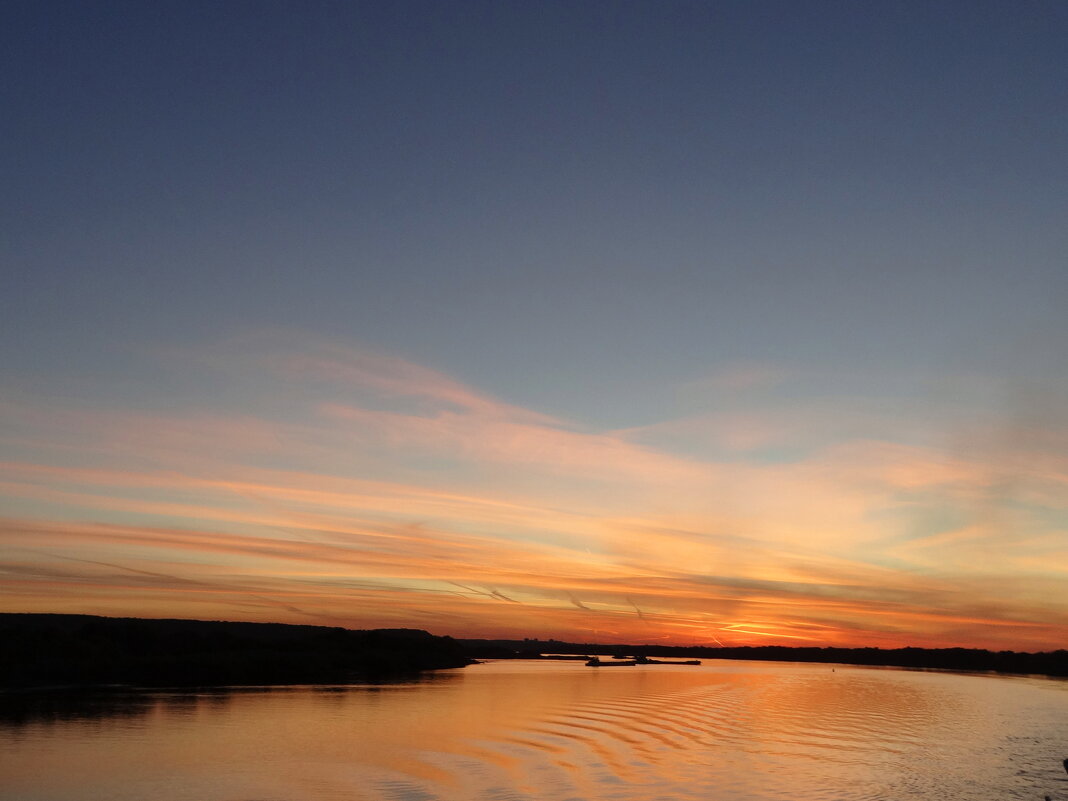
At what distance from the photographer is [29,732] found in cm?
4256

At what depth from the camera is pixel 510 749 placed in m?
40.4

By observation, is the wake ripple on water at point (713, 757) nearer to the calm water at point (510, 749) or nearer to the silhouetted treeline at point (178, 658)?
the calm water at point (510, 749)

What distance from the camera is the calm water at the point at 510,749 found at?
30500 mm

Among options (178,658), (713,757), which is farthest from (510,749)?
(178,658)

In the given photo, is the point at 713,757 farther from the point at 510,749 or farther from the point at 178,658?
the point at 178,658

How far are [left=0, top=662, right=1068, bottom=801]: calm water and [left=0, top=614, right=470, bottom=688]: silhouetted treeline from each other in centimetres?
2001

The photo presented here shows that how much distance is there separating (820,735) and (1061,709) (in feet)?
138

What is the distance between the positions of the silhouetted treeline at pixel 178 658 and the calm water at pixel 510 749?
2001 cm

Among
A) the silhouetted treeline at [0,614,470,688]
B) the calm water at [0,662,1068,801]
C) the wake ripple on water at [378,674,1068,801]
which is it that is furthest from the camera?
the silhouetted treeline at [0,614,470,688]

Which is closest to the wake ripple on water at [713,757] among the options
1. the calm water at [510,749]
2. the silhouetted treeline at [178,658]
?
the calm water at [510,749]

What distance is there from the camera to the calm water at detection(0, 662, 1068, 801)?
100 feet

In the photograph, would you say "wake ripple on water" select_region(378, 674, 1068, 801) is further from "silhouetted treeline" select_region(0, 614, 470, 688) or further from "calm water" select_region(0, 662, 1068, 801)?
"silhouetted treeline" select_region(0, 614, 470, 688)

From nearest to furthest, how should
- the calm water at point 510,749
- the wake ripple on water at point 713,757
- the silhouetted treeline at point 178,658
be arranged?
1. the calm water at point 510,749
2. the wake ripple on water at point 713,757
3. the silhouetted treeline at point 178,658

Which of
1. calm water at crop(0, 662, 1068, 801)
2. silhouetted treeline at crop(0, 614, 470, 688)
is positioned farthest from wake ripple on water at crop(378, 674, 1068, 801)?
silhouetted treeline at crop(0, 614, 470, 688)
